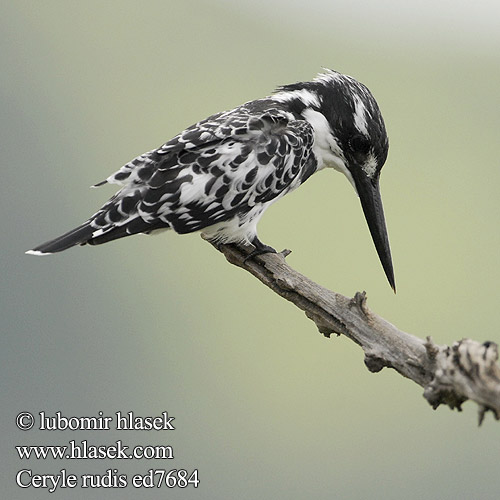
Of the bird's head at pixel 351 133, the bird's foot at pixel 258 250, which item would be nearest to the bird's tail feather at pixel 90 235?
the bird's foot at pixel 258 250

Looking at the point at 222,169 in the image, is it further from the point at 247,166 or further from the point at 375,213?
the point at 375,213

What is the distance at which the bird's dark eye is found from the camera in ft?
10.5

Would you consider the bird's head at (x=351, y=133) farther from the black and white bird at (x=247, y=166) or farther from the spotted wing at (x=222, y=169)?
the spotted wing at (x=222, y=169)

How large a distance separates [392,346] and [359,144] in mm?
1043

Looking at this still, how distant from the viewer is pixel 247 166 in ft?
9.87

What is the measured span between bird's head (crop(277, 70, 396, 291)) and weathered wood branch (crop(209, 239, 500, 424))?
0.51 m

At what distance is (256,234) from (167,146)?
21.3 inches

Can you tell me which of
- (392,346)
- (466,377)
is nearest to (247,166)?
(392,346)

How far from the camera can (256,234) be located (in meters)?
3.18

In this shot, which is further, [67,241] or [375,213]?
[375,213]

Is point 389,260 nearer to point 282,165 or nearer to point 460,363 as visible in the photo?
point 282,165

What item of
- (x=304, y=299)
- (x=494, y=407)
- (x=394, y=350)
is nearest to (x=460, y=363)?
(x=494, y=407)

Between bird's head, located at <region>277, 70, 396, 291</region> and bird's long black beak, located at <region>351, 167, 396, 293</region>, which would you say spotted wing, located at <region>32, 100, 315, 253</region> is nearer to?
bird's head, located at <region>277, 70, 396, 291</region>

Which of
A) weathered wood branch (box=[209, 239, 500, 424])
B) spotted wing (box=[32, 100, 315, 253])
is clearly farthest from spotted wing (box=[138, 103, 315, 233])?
weathered wood branch (box=[209, 239, 500, 424])
